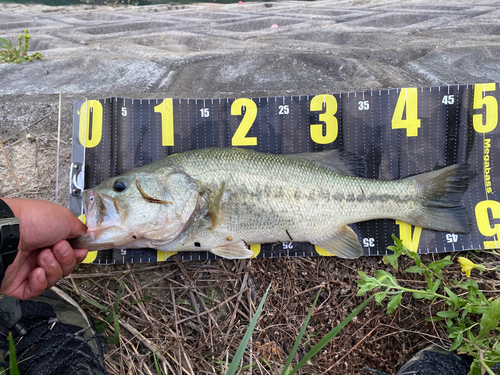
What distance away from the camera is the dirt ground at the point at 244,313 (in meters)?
2.55

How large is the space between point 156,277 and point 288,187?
4.74 ft

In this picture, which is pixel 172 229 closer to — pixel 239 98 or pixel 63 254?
pixel 63 254

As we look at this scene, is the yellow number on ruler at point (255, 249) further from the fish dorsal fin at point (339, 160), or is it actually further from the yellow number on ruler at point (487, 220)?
the yellow number on ruler at point (487, 220)

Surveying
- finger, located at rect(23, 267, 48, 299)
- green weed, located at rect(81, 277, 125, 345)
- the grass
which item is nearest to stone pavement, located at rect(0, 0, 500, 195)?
finger, located at rect(23, 267, 48, 299)

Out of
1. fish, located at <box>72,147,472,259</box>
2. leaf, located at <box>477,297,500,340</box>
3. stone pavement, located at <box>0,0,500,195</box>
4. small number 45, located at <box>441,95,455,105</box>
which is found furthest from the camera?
stone pavement, located at <box>0,0,500,195</box>

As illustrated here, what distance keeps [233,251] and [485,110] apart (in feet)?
8.99

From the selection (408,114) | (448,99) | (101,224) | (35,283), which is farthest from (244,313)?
(448,99)

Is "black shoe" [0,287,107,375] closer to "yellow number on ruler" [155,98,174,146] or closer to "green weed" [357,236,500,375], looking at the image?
"yellow number on ruler" [155,98,174,146]

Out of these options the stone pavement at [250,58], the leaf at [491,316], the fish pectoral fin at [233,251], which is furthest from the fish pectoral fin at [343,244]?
the stone pavement at [250,58]

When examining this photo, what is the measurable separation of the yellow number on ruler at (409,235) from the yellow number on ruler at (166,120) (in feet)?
7.78

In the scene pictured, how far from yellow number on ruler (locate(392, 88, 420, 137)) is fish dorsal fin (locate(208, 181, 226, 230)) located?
1.83 meters

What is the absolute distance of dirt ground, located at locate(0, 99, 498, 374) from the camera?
8.36 ft

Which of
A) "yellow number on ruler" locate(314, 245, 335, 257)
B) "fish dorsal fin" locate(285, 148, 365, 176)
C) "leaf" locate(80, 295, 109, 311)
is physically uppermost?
"fish dorsal fin" locate(285, 148, 365, 176)

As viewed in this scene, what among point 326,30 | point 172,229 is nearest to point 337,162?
point 172,229
